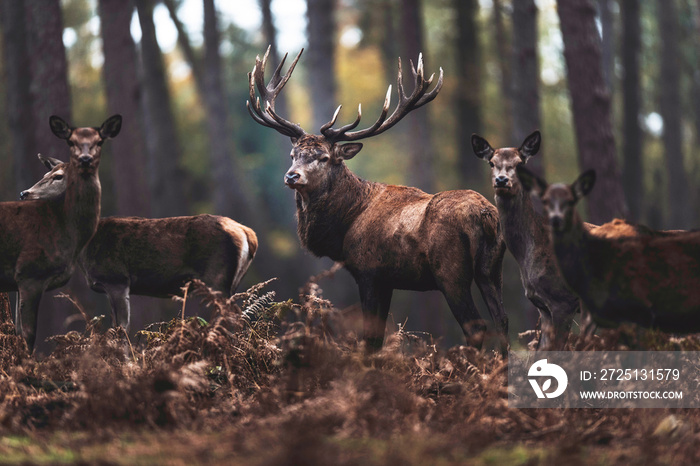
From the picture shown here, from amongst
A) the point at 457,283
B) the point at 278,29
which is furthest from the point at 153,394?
the point at 278,29

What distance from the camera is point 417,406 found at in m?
5.61

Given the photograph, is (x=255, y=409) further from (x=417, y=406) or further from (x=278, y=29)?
(x=278, y=29)

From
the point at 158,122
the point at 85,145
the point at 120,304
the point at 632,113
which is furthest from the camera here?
the point at 158,122

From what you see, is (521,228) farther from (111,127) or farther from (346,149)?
(111,127)

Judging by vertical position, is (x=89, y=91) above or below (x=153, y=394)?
above

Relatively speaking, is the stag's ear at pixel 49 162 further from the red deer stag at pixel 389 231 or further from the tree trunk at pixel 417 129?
the tree trunk at pixel 417 129

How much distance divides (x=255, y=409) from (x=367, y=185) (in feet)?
13.1

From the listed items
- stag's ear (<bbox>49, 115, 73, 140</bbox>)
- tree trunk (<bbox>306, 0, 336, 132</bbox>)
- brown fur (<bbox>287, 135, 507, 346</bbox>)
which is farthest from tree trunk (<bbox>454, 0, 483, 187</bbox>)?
stag's ear (<bbox>49, 115, 73, 140</bbox>)

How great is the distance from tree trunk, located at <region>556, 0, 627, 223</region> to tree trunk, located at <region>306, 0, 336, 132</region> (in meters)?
10.9

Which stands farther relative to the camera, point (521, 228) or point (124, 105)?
point (124, 105)

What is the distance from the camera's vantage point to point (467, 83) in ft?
88.0

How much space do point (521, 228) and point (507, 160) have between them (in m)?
0.65

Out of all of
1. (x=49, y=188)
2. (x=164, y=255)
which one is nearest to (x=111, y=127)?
(x=49, y=188)

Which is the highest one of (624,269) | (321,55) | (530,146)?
(321,55)
